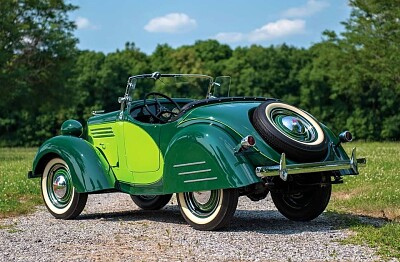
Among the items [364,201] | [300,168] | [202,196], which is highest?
[300,168]

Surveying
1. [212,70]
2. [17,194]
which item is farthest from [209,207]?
[212,70]

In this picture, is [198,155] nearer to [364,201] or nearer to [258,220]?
[258,220]

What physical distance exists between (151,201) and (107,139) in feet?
4.58

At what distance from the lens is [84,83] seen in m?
62.3

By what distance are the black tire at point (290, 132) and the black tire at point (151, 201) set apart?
9.28 ft

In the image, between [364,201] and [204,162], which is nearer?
[204,162]

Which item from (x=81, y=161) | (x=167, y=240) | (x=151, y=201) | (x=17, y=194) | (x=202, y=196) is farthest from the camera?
(x=17, y=194)

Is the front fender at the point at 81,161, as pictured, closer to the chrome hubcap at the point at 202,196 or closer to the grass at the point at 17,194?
the grass at the point at 17,194

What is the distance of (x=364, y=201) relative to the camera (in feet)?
36.1

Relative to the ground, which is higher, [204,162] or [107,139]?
[107,139]

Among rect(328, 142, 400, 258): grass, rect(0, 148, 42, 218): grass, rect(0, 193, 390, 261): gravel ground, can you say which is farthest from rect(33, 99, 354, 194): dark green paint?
rect(0, 148, 42, 218): grass

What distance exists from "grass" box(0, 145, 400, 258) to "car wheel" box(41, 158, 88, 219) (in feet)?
2.38

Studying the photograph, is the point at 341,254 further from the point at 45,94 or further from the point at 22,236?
the point at 45,94

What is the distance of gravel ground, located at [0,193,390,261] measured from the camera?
6.61 m
